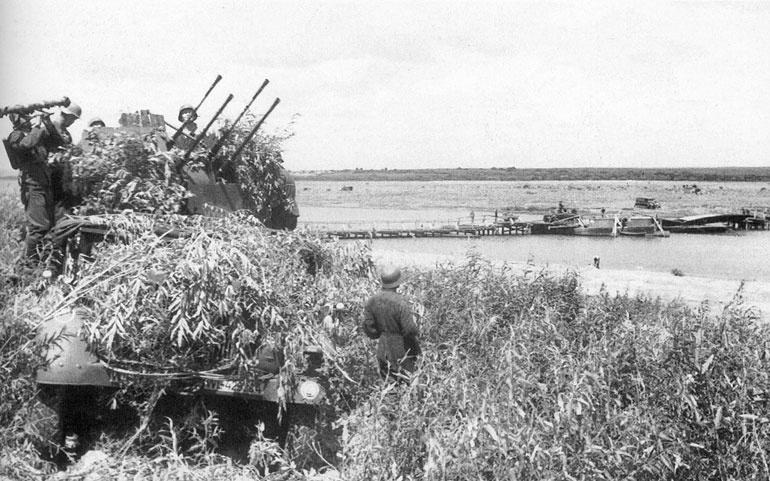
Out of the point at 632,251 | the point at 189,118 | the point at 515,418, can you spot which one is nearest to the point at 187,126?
the point at 189,118

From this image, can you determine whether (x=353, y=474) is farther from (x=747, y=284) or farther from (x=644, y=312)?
(x=747, y=284)

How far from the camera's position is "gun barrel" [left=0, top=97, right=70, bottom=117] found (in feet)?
24.4

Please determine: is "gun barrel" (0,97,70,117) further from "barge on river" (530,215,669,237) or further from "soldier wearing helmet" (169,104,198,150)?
"barge on river" (530,215,669,237)

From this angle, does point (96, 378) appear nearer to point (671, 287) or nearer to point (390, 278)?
point (390, 278)

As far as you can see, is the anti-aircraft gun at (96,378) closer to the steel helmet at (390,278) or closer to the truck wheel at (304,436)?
the truck wheel at (304,436)

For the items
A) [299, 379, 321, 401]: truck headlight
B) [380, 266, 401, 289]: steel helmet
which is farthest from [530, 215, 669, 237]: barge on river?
[299, 379, 321, 401]: truck headlight

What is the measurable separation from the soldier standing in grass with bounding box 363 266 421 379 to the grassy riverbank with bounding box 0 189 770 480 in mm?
327

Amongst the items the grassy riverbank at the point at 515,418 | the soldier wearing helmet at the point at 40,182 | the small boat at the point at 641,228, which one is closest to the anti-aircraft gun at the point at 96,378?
the grassy riverbank at the point at 515,418

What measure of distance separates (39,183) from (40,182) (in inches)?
0.6

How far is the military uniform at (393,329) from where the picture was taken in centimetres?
621

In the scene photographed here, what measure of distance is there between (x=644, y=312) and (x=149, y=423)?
7.67m

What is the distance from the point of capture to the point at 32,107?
7.48 metres

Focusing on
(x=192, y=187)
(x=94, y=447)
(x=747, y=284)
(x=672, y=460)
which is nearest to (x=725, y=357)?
(x=672, y=460)

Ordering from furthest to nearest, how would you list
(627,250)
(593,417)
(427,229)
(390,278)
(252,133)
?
(427,229) < (627,250) < (252,133) < (390,278) < (593,417)
